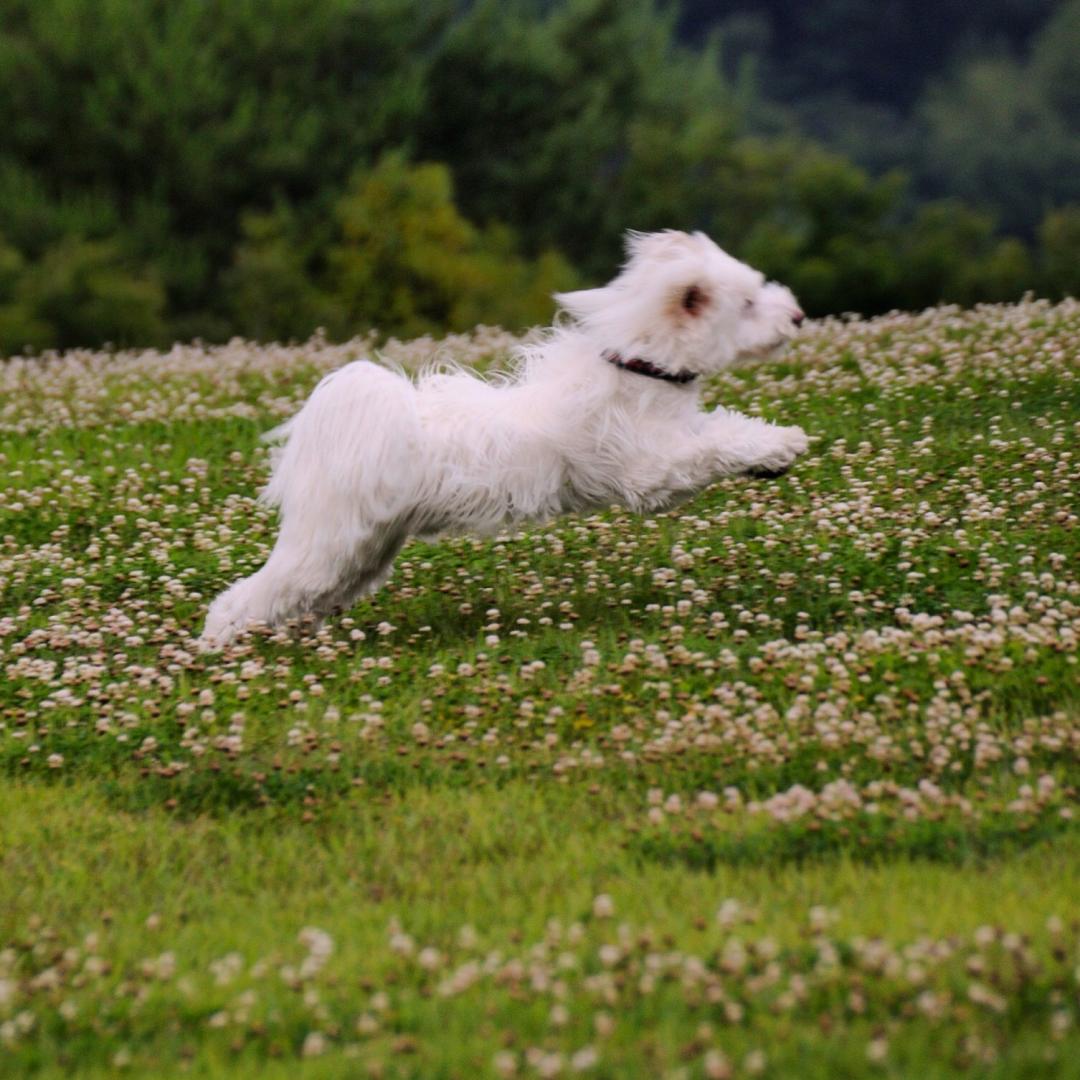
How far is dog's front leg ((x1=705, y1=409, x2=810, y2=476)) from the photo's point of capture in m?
8.48

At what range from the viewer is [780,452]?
8500 millimetres

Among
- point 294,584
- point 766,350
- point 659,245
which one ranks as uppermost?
point 659,245

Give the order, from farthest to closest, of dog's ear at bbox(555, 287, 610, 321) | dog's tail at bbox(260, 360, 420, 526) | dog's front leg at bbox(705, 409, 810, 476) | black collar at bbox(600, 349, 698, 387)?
dog's ear at bbox(555, 287, 610, 321) → black collar at bbox(600, 349, 698, 387) → dog's front leg at bbox(705, 409, 810, 476) → dog's tail at bbox(260, 360, 420, 526)

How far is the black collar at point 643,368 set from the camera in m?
8.61

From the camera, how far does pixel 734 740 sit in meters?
6.88

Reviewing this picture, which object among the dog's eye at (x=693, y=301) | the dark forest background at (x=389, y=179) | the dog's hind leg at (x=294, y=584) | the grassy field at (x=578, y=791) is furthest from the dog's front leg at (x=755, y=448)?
the dark forest background at (x=389, y=179)

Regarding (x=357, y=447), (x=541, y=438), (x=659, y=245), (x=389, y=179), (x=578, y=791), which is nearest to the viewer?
(x=578, y=791)

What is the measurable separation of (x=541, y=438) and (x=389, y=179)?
2509cm

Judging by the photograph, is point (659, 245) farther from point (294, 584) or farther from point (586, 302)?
point (294, 584)

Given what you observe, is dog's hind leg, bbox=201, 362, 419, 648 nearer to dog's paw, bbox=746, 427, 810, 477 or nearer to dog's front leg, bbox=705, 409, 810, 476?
dog's front leg, bbox=705, 409, 810, 476

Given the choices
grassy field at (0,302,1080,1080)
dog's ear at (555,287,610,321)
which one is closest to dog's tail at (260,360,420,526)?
grassy field at (0,302,1080,1080)

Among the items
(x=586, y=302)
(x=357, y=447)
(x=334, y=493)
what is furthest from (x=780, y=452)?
(x=334, y=493)

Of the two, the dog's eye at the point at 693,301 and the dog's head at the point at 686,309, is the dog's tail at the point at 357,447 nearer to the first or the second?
the dog's head at the point at 686,309

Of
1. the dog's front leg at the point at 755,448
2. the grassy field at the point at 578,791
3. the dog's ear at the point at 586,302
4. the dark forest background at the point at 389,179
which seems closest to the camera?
the grassy field at the point at 578,791
